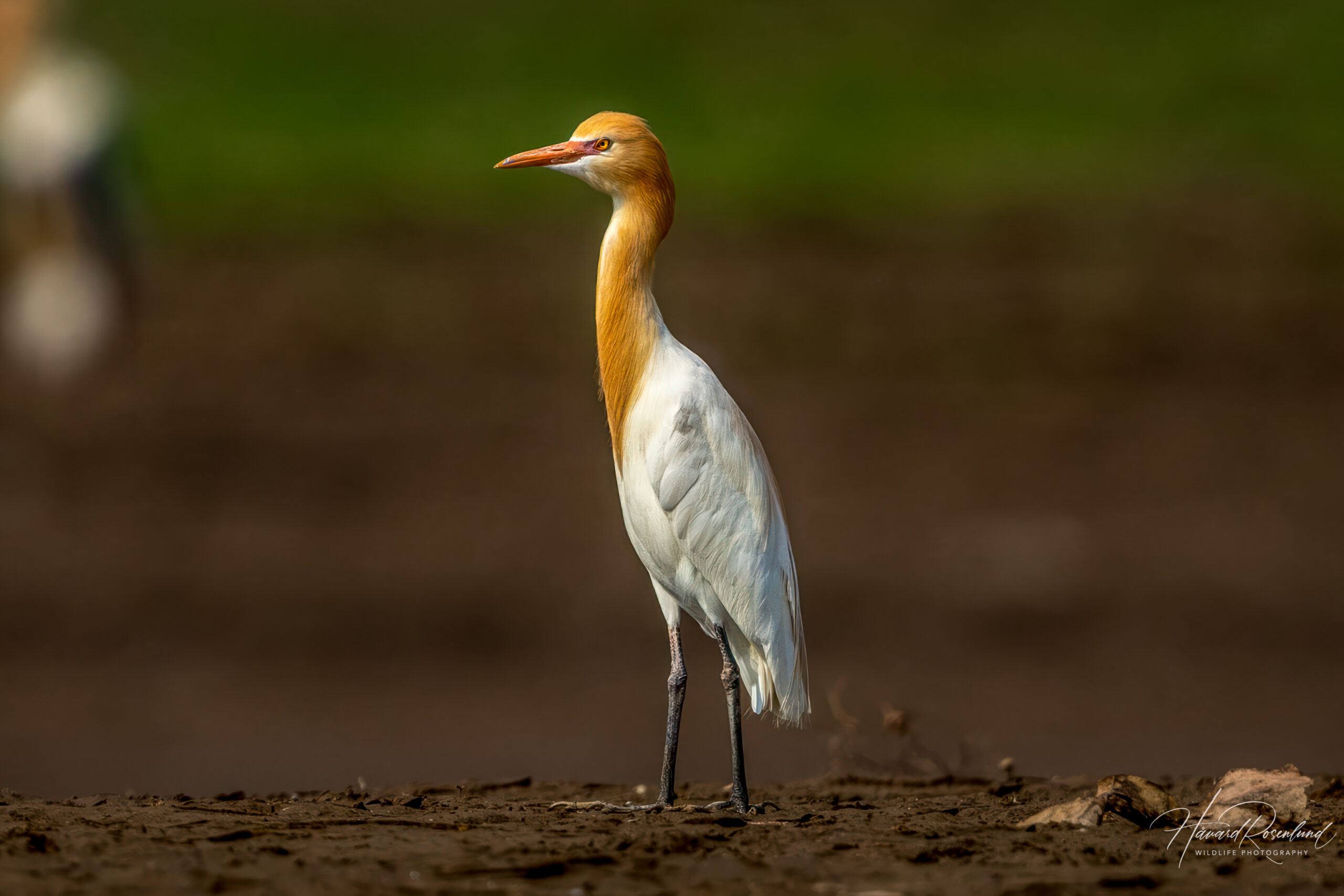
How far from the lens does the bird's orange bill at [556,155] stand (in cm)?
375

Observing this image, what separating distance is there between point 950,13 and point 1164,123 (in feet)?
9.20

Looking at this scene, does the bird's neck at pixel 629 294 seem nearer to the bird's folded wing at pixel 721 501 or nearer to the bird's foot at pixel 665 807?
the bird's folded wing at pixel 721 501

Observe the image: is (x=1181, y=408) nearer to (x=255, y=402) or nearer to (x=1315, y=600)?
(x=1315, y=600)

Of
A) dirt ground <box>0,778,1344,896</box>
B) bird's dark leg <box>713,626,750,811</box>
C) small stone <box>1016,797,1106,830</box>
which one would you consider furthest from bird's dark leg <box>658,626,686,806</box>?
small stone <box>1016,797,1106,830</box>

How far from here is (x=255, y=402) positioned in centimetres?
992

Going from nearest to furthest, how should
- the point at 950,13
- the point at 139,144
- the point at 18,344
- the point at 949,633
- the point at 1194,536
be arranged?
1. the point at 949,633
2. the point at 1194,536
3. the point at 18,344
4. the point at 139,144
5. the point at 950,13

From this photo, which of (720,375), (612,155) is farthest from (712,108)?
(612,155)

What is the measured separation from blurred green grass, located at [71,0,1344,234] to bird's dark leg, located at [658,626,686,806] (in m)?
8.27

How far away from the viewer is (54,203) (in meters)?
11.4

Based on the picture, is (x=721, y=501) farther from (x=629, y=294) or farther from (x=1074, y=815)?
(x=1074, y=815)

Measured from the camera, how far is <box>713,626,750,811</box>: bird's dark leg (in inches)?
149

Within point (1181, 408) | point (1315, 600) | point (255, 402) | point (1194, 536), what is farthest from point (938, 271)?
point (255, 402)

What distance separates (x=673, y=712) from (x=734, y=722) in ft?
0.62

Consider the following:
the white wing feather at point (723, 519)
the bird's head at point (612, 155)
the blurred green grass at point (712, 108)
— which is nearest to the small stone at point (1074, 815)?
the white wing feather at point (723, 519)
